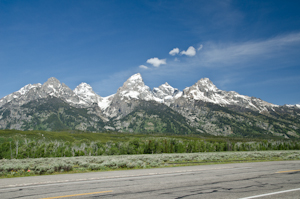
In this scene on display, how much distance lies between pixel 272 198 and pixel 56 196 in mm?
10867

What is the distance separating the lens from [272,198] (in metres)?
9.73

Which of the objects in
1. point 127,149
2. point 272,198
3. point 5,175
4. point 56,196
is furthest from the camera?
point 127,149

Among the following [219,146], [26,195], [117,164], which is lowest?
[219,146]

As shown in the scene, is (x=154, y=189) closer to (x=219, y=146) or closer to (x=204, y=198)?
(x=204, y=198)

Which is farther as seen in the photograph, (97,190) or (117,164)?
(117,164)

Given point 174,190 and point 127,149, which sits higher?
point 174,190

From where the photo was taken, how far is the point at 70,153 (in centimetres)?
10594

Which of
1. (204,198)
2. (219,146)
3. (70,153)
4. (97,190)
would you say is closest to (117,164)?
(97,190)

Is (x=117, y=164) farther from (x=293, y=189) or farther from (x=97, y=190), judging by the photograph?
(x=293, y=189)

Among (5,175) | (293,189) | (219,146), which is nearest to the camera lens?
(293,189)

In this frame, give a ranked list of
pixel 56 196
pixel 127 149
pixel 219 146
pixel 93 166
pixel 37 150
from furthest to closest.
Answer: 1. pixel 219 146
2. pixel 127 149
3. pixel 37 150
4. pixel 93 166
5. pixel 56 196

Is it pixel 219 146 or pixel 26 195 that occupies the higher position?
pixel 26 195

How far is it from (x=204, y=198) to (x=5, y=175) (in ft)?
75.2

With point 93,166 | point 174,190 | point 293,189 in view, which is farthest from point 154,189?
point 93,166
